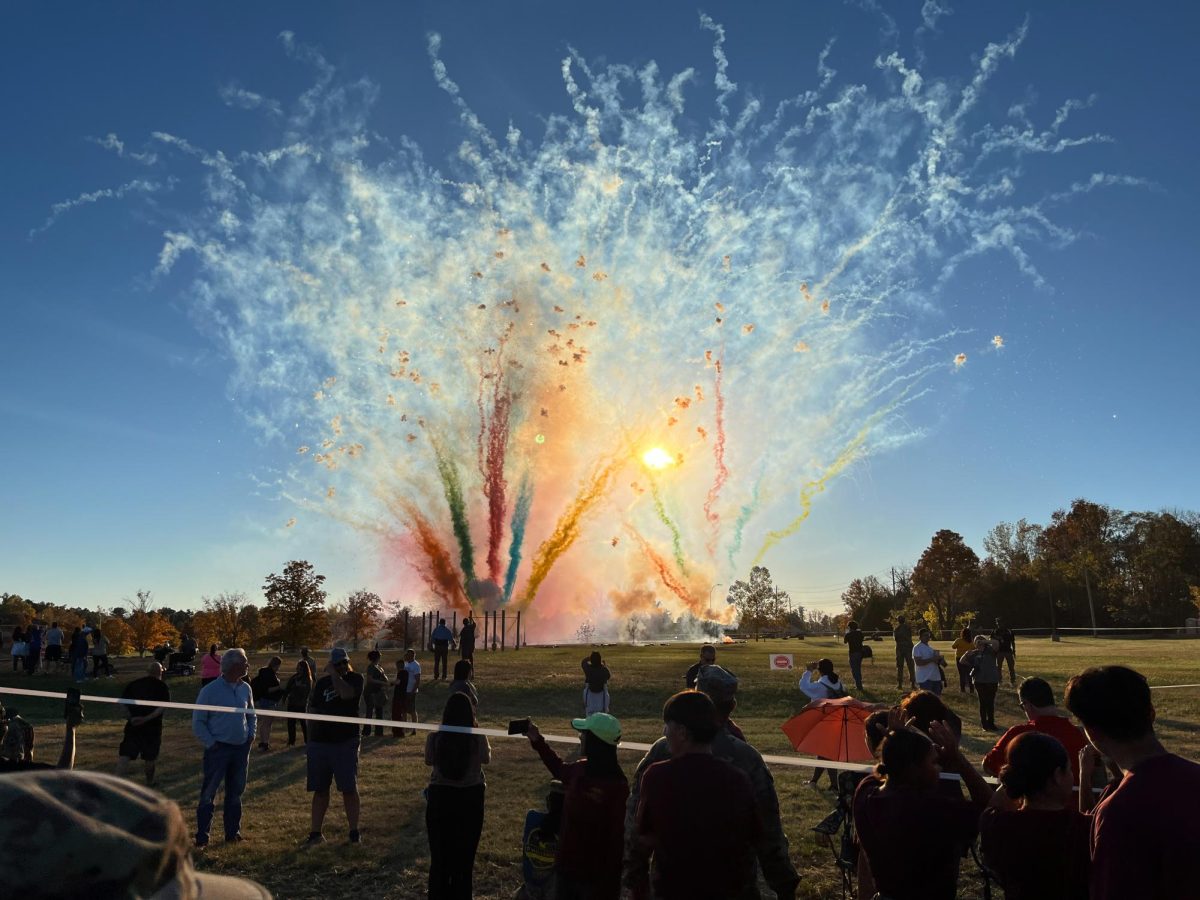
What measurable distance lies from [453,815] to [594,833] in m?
2.09

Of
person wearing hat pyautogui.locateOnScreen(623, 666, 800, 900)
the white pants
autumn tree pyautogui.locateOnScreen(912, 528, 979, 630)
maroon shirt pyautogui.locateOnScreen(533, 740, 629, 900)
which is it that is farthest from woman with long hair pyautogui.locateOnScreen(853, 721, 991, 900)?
autumn tree pyautogui.locateOnScreen(912, 528, 979, 630)

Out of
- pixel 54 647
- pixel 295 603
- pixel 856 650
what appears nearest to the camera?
→ pixel 856 650

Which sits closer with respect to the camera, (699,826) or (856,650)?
(699,826)

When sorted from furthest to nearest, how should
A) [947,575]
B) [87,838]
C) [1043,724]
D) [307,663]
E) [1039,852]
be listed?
[947,575] → [307,663] → [1043,724] → [1039,852] → [87,838]

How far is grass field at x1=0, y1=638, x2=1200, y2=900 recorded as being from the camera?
29.3ft

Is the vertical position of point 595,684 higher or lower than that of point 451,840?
higher

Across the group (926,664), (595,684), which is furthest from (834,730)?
(926,664)

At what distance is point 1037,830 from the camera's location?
4008 mm

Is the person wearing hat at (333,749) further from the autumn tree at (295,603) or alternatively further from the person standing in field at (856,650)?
the autumn tree at (295,603)

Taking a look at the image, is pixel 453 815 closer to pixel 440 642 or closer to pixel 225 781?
pixel 225 781

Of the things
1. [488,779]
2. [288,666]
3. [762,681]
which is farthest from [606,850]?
[288,666]

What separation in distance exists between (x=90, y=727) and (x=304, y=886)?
1666 centimetres

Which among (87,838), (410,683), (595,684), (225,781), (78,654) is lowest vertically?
(225,781)

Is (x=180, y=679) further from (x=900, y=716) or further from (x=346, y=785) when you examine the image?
(x=900, y=716)
